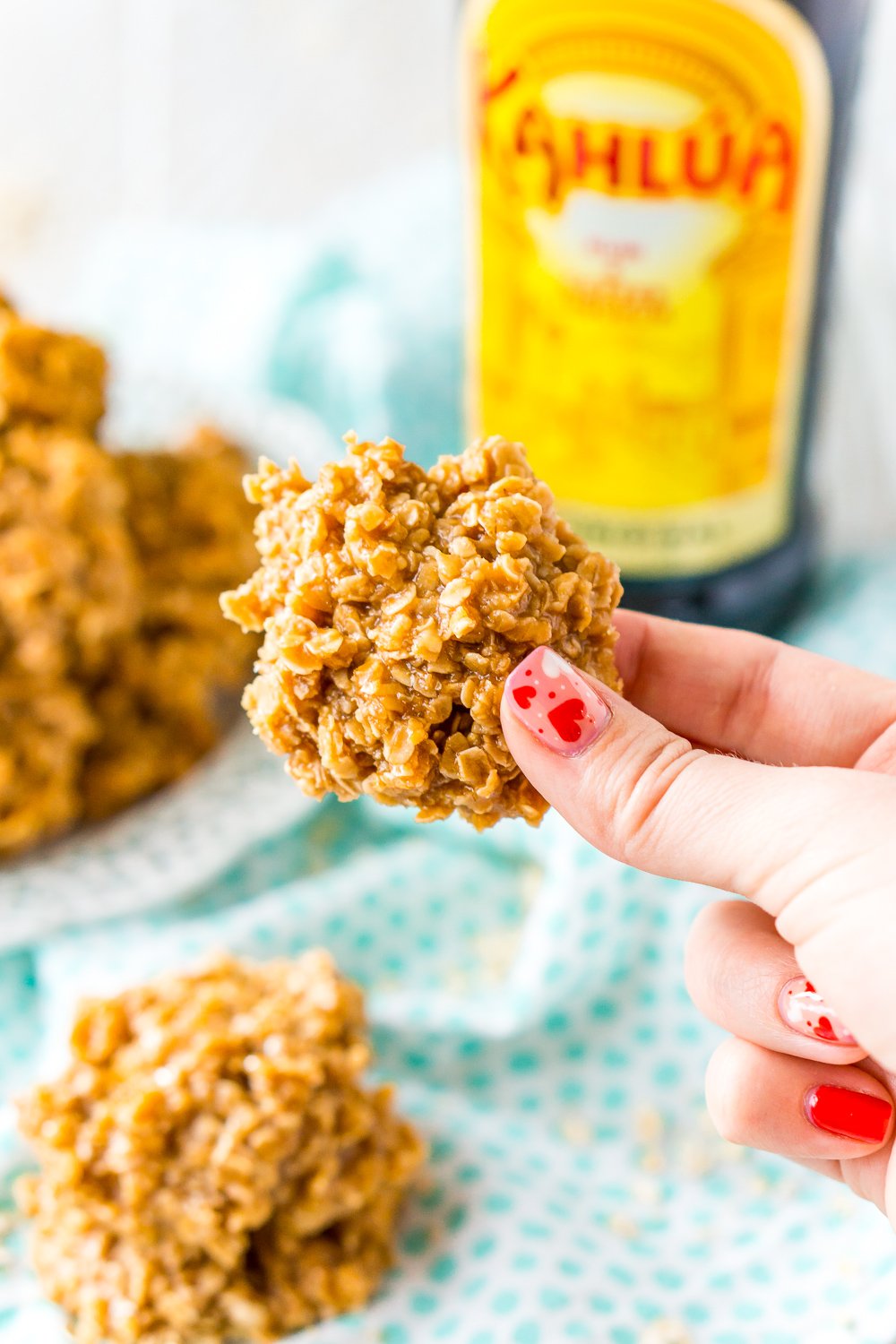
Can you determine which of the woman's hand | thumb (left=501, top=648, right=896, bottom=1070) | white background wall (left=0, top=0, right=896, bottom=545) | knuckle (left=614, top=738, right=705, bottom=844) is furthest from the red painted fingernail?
white background wall (left=0, top=0, right=896, bottom=545)

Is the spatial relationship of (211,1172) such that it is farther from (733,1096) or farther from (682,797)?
(682,797)

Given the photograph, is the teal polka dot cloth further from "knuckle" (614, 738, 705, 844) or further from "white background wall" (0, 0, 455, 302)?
"white background wall" (0, 0, 455, 302)

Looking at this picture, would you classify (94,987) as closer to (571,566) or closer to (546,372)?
(571,566)

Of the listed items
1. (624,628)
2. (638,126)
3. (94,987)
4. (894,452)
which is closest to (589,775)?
(624,628)

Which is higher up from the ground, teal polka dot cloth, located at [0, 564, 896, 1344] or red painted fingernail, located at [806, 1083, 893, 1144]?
red painted fingernail, located at [806, 1083, 893, 1144]

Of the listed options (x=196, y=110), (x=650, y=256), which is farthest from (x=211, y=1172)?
(x=196, y=110)
